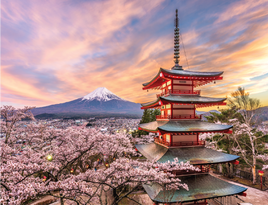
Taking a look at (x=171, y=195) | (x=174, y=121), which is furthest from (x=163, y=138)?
(x=171, y=195)

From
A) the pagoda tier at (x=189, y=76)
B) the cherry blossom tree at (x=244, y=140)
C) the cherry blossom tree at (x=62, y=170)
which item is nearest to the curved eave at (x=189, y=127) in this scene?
the cherry blossom tree at (x=62, y=170)

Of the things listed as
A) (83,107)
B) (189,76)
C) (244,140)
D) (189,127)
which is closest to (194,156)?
(189,127)

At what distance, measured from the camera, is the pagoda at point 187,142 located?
872 cm

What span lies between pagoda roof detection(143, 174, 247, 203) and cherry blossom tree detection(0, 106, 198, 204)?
629mm

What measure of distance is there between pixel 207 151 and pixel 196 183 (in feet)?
8.91

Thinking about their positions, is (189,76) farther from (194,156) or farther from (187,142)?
(194,156)

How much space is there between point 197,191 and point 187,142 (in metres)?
3.54

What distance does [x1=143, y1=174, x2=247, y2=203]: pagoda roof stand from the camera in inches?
324

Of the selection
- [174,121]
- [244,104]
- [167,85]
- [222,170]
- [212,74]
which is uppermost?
[212,74]

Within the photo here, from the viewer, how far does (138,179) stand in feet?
23.5

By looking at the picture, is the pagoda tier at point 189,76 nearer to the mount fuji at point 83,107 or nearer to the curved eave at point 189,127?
the curved eave at point 189,127

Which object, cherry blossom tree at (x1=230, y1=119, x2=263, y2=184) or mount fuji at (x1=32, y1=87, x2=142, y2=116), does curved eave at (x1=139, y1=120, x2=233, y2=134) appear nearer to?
cherry blossom tree at (x1=230, y1=119, x2=263, y2=184)

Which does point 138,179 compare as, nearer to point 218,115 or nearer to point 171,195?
point 171,195

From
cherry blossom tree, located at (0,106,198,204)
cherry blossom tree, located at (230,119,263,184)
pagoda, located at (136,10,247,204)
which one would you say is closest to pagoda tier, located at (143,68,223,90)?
pagoda, located at (136,10,247,204)
